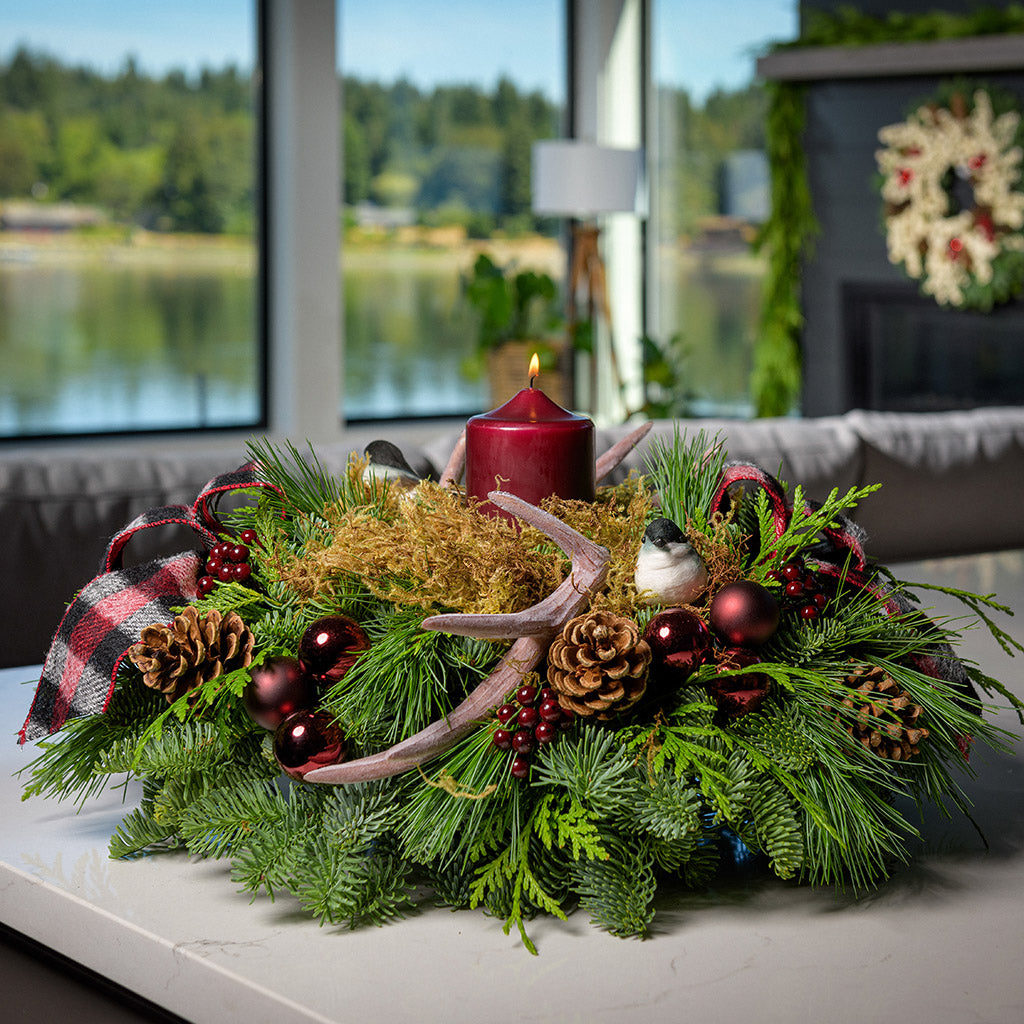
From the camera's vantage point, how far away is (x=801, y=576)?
58 centimetres

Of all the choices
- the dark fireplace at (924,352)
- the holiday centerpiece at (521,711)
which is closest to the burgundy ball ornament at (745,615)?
the holiday centerpiece at (521,711)

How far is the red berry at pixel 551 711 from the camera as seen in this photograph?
1.67ft

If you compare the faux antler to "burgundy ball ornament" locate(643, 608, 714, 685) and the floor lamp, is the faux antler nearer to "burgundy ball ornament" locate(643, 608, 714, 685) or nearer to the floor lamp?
"burgundy ball ornament" locate(643, 608, 714, 685)

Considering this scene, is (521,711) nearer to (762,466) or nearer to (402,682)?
(402,682)

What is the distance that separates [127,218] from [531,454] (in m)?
4.93

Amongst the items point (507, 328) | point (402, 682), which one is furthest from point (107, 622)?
Answer: point (507, 328)

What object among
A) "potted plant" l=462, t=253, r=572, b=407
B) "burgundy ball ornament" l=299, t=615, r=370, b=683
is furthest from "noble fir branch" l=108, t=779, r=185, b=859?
"potted plant" l=462, t=253, r=572, b=407

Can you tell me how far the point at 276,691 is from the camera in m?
0.55

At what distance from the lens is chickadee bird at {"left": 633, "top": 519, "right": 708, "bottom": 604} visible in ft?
1.81

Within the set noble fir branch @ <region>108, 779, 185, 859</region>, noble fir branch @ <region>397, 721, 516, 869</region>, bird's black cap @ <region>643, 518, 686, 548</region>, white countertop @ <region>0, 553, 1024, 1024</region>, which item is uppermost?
bird's black cap @ <region>643, 518, 686, 548</region>

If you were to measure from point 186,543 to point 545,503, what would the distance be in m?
1.18

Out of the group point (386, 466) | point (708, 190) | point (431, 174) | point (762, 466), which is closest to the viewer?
point (386, 466)

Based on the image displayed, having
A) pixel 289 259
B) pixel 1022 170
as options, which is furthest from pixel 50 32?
pixel 1022 170

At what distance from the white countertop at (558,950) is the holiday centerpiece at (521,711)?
2cm
